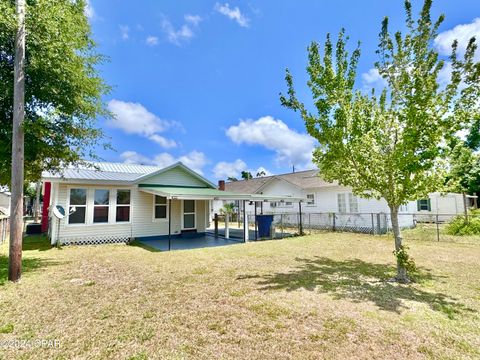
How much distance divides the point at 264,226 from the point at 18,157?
12330 millimetres

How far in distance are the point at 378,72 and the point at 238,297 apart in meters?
7.15

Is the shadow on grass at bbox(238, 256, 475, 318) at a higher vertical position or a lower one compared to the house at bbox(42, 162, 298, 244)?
lower

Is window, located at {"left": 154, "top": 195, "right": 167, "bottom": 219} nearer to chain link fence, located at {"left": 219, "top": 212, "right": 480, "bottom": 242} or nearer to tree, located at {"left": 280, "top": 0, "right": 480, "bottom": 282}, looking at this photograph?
chain link fence, located at {"left": 219, "top": 212, "right": 480, "bottom": 242}

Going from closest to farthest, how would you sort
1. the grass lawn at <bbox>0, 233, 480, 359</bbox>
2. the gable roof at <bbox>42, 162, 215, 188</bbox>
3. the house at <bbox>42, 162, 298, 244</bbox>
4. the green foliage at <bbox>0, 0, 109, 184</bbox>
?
the grass lawn at <bbox>0, 233, 480, 359</bbox> → the green foliage at <bbox>0, 0, 109, 184</bbox> → the gable roof at <bbox>42, 162, 215, 188</bbox> → the house at <bbox>42, 162, 298, 244</bbox>

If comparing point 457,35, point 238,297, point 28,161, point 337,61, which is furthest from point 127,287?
point 457,35

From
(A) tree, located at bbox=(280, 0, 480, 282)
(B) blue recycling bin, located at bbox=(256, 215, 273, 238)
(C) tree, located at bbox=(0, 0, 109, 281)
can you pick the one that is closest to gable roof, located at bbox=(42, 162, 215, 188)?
(C) tree, located at bbox=(0, 0, 109, 281)

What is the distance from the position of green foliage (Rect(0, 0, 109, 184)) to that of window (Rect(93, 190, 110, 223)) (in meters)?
4.33

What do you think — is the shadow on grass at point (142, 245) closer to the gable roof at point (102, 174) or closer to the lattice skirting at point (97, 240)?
the lattice skirting at point (97, 240)

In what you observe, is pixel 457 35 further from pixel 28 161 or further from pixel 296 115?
pixel 28 161

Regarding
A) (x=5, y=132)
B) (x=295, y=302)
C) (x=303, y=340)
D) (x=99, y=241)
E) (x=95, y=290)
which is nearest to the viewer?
(x=303, y=340)

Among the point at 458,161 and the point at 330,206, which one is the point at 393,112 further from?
the point at 330,206

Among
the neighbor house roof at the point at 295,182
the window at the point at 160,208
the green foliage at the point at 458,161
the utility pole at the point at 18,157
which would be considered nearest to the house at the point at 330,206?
the neighbor house roof at the point at 295,182

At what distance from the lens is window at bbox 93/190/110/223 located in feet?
43.8

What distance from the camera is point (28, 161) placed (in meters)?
8.23
